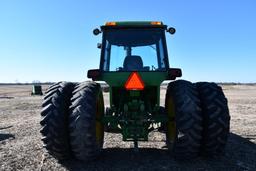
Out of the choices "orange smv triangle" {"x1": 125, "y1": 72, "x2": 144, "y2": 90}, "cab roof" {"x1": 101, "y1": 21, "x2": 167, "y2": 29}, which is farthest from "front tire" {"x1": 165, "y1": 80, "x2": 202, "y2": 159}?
"cab roof" {"x1": 101, "y1": 21, "x2": 167, "y2": 29}

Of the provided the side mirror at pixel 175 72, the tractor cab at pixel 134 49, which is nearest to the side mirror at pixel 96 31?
the tractor cab at pixel 134 49

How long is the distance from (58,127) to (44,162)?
96cm

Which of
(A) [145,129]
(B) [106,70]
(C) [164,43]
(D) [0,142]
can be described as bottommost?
(D) [0,142]

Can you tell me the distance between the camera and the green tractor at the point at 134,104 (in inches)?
245

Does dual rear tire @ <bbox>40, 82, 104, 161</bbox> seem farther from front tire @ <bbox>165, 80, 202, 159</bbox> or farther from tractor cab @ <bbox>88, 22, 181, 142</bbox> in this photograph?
front tire @ <bbox>165, 80, 202, 159</bbox>

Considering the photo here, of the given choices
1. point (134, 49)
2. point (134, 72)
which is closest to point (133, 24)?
point (134, 49)

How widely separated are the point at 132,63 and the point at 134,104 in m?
1.00

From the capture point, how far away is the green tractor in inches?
245

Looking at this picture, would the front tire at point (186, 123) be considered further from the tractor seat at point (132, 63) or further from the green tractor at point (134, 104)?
the tractor seat at point (132, 63)

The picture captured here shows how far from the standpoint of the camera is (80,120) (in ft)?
20.2

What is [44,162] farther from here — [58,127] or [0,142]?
[0,142]

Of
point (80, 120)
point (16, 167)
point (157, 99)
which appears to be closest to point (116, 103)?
point (157, 99)

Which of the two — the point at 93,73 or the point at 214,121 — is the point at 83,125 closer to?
the point at 93,73

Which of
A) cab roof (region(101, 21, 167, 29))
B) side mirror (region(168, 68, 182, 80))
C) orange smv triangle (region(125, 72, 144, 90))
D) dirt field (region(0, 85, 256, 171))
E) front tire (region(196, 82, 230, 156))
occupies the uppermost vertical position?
cab roof (region(101, 21, 167, 29))
